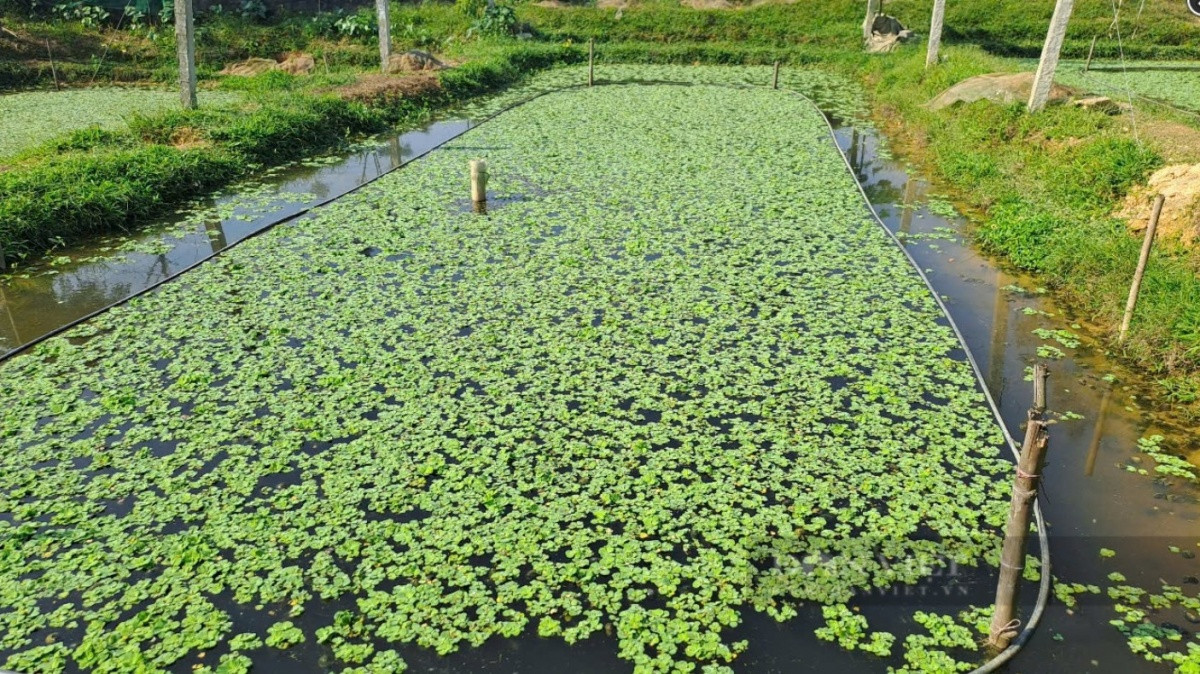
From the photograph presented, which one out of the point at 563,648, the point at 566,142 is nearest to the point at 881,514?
the point at 563,648

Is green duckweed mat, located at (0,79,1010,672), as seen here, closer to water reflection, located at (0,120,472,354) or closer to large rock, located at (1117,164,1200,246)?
water reflection, located at (0,120,472,354)

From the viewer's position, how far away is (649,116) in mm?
14172

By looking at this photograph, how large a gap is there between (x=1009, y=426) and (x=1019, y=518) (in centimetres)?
215

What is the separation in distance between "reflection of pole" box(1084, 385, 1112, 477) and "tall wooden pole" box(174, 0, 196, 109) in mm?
12025

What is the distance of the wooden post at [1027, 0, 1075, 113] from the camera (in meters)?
9.98

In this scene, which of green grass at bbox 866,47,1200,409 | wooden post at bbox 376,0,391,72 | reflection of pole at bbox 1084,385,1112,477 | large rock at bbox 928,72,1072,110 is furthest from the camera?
wooden post at bbox 376,0,391,72

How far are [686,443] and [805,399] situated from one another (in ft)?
3.27

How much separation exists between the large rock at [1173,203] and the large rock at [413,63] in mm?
13914

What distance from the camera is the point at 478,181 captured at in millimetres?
8859

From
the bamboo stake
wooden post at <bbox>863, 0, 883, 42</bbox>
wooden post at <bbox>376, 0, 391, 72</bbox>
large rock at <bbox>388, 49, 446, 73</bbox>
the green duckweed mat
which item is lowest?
the green duckweed mat

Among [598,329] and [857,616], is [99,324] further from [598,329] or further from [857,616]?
[857,616]

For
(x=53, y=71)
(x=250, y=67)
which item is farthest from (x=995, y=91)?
(x=53, y=71)

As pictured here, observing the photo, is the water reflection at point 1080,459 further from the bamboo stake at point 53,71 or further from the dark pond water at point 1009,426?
→ the bamboo stake at point 53,71

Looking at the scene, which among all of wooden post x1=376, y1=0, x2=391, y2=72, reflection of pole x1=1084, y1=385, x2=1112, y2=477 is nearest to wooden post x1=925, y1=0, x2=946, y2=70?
wooden post x1=376, y1=0, x2=391, y2=72
